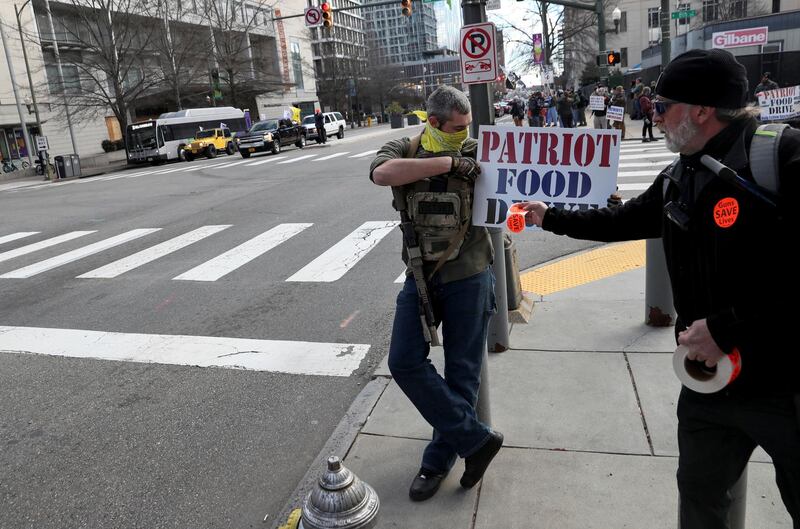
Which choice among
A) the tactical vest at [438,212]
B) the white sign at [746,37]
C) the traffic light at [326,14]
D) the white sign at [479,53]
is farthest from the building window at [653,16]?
the tactical vest at [438,212]

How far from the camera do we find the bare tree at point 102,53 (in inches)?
1431

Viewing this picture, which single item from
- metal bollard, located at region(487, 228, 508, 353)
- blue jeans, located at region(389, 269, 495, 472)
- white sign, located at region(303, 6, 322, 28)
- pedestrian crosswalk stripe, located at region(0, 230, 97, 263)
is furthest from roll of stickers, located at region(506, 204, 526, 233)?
white sign, located at region(303, 6, 322, 28)

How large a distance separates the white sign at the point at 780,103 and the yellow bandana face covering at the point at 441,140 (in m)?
8.59

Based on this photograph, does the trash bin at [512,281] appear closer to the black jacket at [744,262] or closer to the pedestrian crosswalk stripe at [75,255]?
the black jacket at [744,262]

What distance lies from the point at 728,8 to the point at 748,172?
219 ft

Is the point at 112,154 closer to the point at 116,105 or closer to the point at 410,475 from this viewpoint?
the point at 116,105

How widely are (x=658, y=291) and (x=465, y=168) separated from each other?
282cm

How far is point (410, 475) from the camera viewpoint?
3420 millimetres

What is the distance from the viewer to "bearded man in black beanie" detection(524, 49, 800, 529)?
1.80 meters

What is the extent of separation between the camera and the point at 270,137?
32.3 meters

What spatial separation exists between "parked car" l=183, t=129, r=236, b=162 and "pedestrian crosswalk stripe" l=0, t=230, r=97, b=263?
79.0ft

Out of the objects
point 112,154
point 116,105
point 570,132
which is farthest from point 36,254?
point 112,154

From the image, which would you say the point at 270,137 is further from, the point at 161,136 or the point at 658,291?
the point at 658,291

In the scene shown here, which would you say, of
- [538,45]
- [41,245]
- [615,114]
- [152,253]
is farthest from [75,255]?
[538,45]
